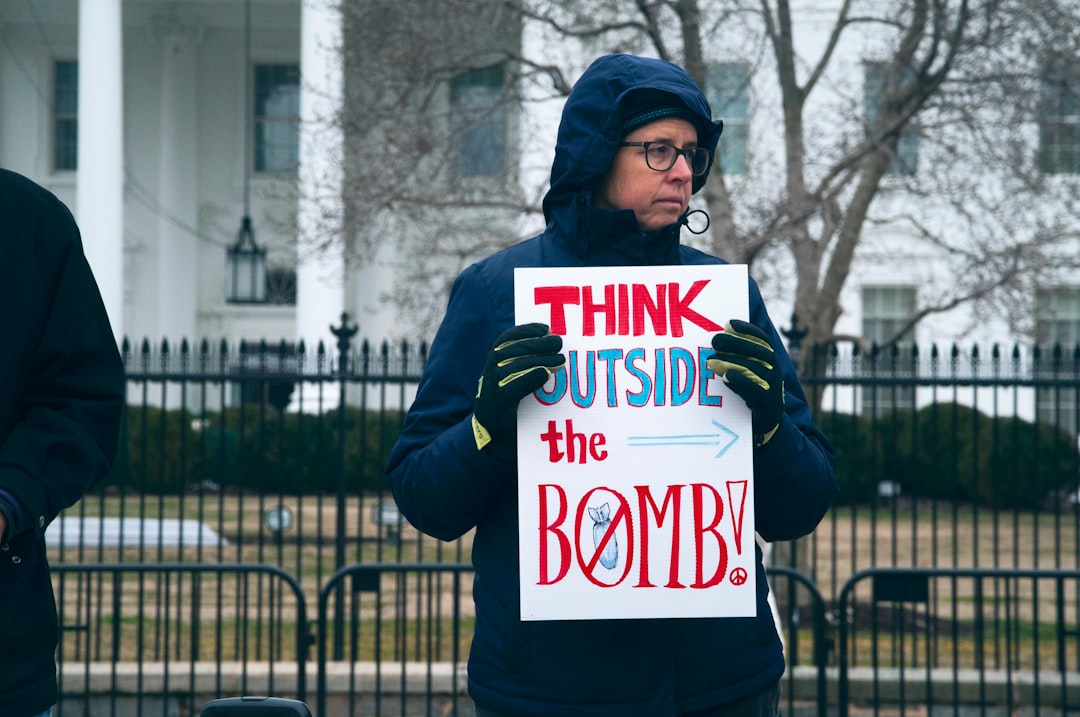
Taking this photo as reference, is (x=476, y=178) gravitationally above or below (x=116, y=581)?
above

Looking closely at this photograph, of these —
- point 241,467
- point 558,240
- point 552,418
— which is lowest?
point 241,467

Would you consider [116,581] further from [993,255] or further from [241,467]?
A: [993,255]

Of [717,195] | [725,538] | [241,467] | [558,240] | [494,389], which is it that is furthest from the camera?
[717,195]

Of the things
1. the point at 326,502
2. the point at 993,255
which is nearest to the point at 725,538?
the point at 993,255

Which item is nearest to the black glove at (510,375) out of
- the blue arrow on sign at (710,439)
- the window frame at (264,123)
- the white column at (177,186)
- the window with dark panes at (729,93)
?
the blue arrow on sign at (710,439)

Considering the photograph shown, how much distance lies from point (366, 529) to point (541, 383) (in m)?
12.1

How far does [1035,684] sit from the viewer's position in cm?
605

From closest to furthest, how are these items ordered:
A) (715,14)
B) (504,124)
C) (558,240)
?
(558,240) < (715,14) < (504,124)

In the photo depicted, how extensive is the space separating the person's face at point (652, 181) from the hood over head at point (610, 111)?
0.02 m

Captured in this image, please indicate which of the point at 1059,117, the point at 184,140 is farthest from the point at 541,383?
the point at 184,140

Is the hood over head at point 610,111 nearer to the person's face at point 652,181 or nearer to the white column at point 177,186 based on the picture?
the person's face at point 652,181

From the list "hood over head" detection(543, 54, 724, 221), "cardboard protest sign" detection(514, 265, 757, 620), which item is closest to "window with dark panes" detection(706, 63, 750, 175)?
"hood over head" detection(543, 54, 724, 221)

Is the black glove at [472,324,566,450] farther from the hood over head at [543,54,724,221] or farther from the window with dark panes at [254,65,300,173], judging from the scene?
the window with dark panes at [254,65,300,173]

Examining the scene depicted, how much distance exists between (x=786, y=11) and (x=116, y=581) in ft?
20.5
